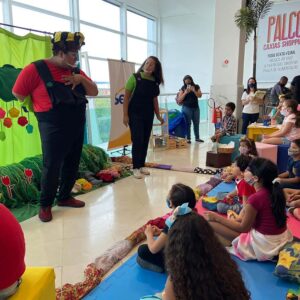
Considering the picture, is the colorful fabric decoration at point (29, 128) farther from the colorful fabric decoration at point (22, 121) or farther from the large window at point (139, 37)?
the large window at point (139, 37)

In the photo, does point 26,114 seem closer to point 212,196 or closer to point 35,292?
point 212,196

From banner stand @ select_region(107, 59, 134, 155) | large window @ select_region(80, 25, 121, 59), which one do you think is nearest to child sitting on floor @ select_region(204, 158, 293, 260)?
banner stand @ select_region(107, 59, 134, 155)

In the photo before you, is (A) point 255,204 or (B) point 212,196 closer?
(A) point 255,204

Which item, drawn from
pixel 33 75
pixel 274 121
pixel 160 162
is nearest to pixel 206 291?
pixel 33 75

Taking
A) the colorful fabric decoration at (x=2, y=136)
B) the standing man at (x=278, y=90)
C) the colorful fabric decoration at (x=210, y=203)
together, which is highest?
the standing man at (x=278, y=90)

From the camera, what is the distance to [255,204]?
1926 mm

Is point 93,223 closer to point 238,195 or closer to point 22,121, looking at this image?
point 238,195

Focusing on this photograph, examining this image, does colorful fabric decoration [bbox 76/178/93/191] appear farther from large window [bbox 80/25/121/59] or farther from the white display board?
the white display board

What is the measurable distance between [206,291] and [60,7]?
793 centimetres

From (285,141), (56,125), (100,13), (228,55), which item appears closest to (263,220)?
(56,125)

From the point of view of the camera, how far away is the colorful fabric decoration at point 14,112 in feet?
10.4

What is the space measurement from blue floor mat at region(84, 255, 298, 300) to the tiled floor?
22cm

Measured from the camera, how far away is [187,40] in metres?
10.7

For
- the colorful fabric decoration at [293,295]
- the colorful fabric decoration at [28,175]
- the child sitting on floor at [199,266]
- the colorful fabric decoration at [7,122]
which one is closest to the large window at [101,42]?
the colorful fabric decoration at [7,122]
